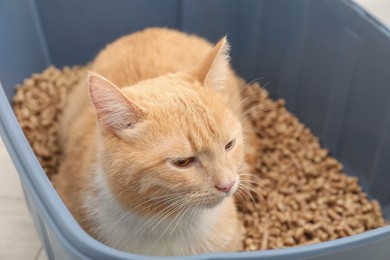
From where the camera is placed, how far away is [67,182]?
1.43 meters

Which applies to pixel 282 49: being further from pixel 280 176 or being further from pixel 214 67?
pixel 214 67

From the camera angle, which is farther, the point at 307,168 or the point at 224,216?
the point at 307,168

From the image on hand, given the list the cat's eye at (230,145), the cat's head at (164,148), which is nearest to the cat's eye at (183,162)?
the cat's head at (164,148)

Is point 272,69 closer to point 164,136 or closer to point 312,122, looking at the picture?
point 312,122

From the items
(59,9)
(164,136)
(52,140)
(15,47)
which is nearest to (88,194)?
(164,136)

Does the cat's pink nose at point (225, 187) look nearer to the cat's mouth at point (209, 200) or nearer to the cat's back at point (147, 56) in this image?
the cat's mouth at point (209, 200)

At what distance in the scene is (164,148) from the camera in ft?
3.30

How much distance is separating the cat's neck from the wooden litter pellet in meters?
0.33

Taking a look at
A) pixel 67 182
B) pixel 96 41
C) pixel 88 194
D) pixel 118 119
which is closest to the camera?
pixel 118 119

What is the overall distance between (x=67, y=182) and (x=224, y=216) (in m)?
0.46

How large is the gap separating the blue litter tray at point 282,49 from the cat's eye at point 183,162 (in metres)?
0.35

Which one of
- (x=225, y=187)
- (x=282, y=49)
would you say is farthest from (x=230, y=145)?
(x=282, y=49)

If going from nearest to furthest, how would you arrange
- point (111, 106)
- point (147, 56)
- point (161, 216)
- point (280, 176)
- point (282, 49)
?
1. point (111, 106)
2. point (161, 216)
3. point (147, 56)
4. point (280, 176)
5. point (282, 49)

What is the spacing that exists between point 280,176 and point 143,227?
2.44ft
